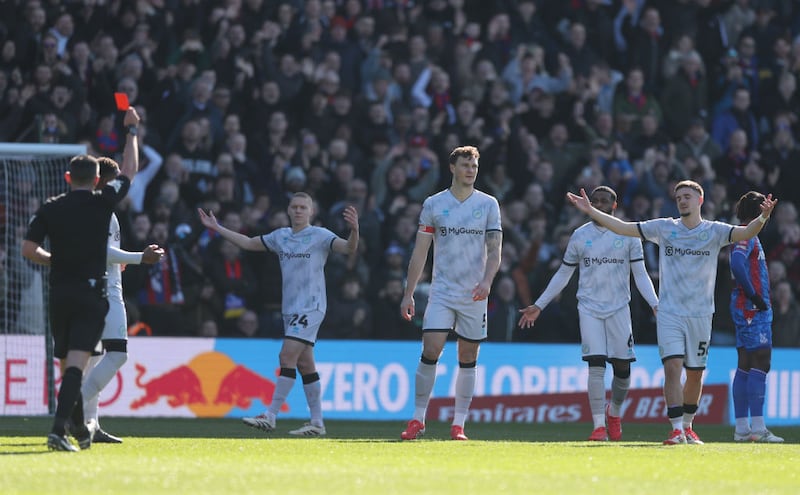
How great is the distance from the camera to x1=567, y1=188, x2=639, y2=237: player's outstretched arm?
41.4 ft

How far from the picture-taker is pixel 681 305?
13.1m

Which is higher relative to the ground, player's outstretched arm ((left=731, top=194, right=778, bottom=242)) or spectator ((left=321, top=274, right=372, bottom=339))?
player's outstretched arm ((left=731, top=194, right=778, bottom=242))

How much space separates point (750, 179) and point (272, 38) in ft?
26.1

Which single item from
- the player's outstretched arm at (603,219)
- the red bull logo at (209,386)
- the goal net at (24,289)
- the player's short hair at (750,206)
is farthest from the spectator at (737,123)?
the player's outstretched arm at (603,219)

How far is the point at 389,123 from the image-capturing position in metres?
22.6

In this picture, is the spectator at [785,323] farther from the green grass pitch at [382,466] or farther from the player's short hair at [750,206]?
the player's short hair at [750,206]

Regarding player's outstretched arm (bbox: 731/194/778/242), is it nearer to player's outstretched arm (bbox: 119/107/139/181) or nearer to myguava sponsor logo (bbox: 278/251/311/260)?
myguava sponsor logo (bbox: 278/251/311/260)

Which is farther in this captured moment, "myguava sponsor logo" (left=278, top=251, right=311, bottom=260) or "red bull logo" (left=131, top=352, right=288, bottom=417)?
"red bull logo" (left=131, top=352, right=288, bottom=417)

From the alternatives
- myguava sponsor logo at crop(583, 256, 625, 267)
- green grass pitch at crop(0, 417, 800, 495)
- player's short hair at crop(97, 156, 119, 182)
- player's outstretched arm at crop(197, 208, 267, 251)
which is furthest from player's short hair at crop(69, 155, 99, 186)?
myguava sponsor logo at crop(583, 256, 625, 267)

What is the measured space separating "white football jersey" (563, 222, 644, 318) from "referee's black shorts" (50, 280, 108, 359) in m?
5.39

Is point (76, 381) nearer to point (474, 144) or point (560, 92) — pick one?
point (474, 144)

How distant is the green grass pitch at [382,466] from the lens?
337 inches

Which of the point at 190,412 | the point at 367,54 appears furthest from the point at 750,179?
the point at 190,412

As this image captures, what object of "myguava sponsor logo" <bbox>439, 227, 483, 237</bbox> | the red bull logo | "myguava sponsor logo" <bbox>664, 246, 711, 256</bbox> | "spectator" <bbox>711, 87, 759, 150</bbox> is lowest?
the red bull logo
